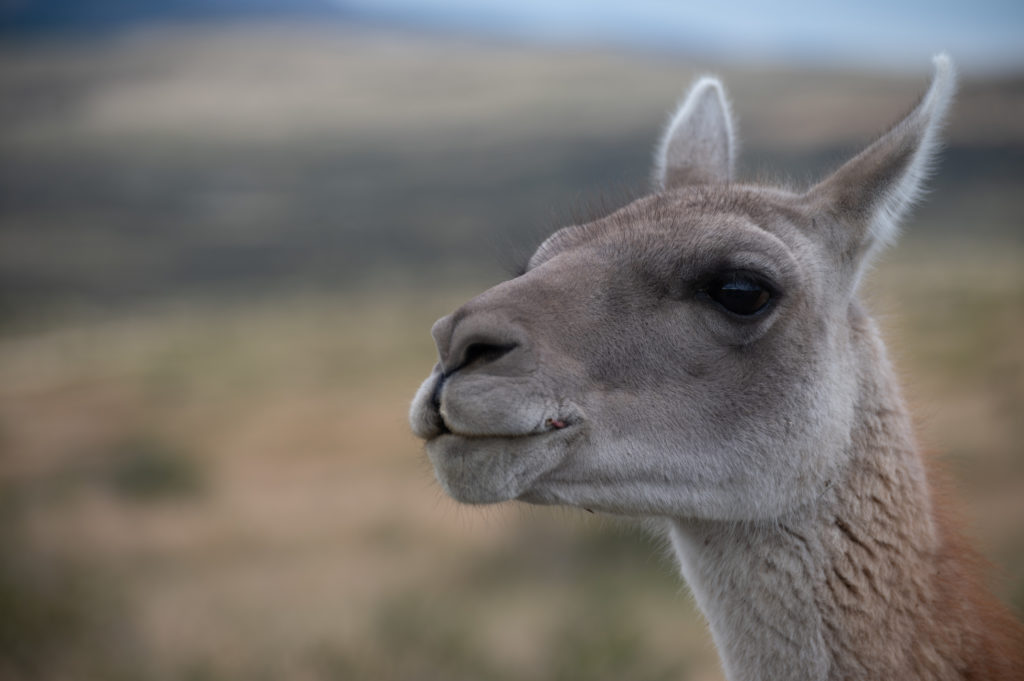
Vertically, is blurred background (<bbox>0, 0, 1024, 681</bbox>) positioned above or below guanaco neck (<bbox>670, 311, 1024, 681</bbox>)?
below

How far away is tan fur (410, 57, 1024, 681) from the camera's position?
3438 millimetres

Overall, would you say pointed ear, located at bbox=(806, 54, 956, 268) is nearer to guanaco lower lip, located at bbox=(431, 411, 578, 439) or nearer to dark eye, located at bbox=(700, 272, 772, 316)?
dark eye, located at bbox=(700, 272, 772, 316)

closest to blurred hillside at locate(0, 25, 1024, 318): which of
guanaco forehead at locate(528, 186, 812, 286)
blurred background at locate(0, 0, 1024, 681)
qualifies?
blurred background at locate(0, 0, 1024, 681)

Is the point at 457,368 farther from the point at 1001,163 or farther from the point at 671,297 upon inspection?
the point at 1001,163

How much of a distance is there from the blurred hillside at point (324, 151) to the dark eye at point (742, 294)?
40109 mm

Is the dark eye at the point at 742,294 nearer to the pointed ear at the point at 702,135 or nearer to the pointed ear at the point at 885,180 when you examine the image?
the pointed ear at the point at 885,180

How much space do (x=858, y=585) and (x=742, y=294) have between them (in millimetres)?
1194

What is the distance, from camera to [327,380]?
35969 millimetres

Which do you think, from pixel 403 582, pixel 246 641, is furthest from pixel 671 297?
pixel 403 582

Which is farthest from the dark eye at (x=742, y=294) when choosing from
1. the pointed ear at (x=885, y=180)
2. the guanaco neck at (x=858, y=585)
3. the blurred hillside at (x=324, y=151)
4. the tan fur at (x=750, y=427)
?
the blurred hillside at (x=324, y=151)

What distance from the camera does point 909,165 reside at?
12.7ft

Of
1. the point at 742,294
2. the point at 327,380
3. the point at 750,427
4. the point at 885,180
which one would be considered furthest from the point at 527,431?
the point at 327,380

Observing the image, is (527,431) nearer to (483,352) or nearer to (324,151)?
(483,352)

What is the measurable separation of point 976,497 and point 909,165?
480 inches
